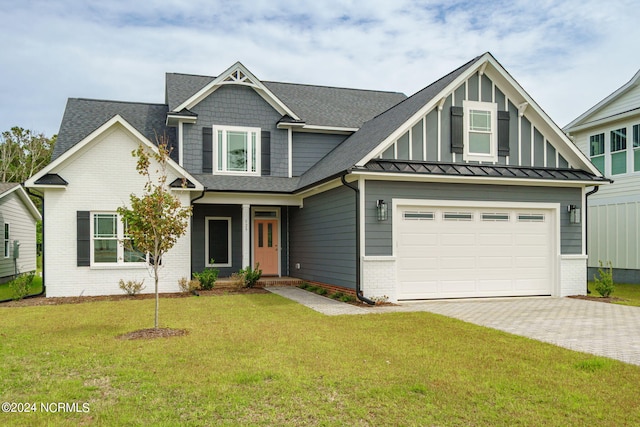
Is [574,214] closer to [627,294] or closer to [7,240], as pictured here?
[627,294]

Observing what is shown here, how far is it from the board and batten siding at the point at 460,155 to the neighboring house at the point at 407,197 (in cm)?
3

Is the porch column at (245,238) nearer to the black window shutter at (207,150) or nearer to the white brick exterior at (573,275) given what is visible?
the black window shutter at (207,150)

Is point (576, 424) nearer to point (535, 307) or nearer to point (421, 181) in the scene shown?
point (535, 307)

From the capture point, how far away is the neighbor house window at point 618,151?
19.6 meters

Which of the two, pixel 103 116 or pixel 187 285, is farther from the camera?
pixel 103 116

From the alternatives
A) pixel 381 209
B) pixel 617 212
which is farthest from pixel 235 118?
pixel 617 212

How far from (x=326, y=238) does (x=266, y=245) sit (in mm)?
4617

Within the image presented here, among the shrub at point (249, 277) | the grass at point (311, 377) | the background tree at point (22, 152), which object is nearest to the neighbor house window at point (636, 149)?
the grass at point (311, 377)

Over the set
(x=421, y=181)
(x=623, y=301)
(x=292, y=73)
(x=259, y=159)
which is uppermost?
(x=292, y=73)

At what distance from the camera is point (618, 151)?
19828 millimetres

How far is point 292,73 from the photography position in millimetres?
30594

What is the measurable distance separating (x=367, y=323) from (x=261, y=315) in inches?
92.8

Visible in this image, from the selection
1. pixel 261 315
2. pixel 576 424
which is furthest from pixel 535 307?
pixel 576 424

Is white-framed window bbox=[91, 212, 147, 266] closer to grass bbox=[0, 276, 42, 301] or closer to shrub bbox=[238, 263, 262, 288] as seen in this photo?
grass bbox=[0, 276, 42, 301]
